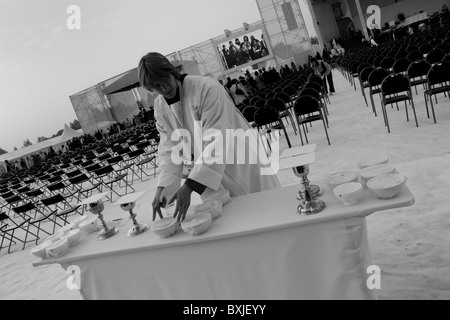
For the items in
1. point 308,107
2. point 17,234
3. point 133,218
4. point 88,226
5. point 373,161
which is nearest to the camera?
point 373,161

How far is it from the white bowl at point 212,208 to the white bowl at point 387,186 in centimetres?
88

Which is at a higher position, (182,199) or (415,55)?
(182,199)

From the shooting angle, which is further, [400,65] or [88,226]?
[400,65]

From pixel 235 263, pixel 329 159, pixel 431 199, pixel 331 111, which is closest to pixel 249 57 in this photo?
pixel 331 111

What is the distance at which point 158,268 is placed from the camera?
6.71ft

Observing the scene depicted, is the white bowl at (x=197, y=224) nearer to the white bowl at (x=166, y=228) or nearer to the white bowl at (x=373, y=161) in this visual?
the white bowl at (x=166, y=228)

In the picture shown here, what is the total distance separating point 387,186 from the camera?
1.60 m

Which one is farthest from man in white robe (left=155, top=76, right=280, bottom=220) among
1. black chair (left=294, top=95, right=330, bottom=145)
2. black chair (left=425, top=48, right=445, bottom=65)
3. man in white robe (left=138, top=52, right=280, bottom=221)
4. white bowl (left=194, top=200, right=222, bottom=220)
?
black chair (left=425, top=48, right=445, bottom=65)

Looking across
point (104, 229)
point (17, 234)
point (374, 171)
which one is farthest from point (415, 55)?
point (17, 234)

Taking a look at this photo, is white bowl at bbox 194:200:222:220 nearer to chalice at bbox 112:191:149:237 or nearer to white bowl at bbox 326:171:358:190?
chalice at bbox 112:191:149:237

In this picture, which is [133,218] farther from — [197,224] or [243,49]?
[243,49]

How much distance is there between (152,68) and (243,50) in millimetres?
22108

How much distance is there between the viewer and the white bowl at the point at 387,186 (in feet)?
5.21
